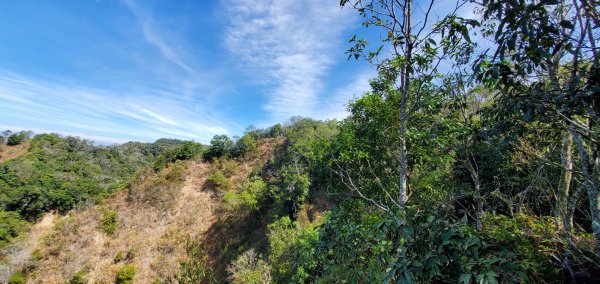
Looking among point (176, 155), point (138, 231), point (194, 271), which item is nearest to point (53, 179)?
point (176, 155)

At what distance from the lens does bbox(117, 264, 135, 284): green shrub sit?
17.2 m

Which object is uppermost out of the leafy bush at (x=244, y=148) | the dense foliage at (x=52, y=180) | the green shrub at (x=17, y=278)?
the leafy bush at (x=244, y=148)

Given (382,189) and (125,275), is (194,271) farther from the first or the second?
(382,189)

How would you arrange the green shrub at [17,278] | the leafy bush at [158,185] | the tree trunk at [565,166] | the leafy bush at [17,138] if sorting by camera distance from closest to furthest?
the tree trunk at [565,166], the green shrub at [17,278], the leafy bush at [158,185], the leafy bush at [17,138]

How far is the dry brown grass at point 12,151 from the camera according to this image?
36.5 metres

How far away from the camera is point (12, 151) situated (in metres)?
37.6

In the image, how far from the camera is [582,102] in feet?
5.19

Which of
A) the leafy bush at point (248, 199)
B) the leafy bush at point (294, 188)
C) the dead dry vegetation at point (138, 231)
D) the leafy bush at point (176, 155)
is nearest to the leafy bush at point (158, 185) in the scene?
the dead dry vegetation at point (138, 231)

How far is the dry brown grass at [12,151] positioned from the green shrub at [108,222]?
88.9 feet

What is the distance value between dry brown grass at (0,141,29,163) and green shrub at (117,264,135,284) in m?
33.4

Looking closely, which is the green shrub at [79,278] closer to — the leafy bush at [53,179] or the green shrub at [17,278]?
the green shrub at [17,278]

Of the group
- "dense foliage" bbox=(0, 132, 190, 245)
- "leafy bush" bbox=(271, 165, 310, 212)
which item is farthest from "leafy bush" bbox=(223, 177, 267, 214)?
"dense foliage" bbox=(0, 132, 190, 245)

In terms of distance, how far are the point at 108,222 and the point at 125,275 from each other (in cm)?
624

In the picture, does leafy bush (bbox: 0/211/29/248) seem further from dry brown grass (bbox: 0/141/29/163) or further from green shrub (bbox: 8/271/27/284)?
dry brown grass (bbox: 0/141/29/163)
